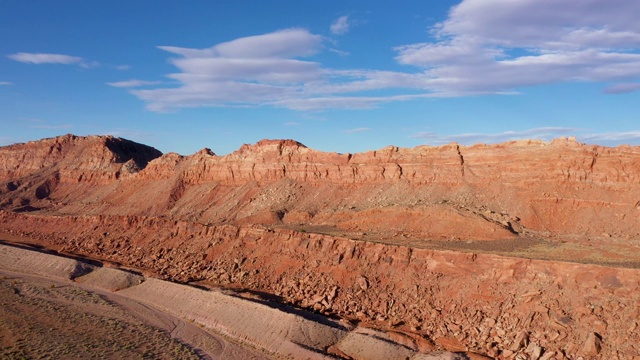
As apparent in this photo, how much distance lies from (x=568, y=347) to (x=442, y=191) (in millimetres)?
22007

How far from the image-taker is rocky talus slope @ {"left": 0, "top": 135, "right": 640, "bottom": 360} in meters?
22.8

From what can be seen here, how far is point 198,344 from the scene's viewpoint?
2566cm

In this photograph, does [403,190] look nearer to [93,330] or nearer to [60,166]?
[93,330]

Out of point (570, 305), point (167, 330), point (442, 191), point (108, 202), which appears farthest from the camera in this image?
point (108, 202)

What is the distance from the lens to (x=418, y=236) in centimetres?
3534

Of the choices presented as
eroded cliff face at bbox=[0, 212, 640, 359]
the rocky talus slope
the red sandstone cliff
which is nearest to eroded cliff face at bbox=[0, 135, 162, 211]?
the red sandstone cliff

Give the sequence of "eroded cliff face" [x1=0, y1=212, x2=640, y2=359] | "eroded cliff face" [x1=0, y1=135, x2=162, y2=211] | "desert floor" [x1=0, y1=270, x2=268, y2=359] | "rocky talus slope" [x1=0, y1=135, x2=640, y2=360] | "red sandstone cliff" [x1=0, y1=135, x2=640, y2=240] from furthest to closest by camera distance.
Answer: "eroded cliff face" [x1=0, y1=135, x2=162, y2=211]
"red sandstone cliff" [x1=0, y1=135, x2=640, y2=240]
"desert floor" [x1=0, y1=270, x2=268, y2=359]
"rocky talus slope" [x1=0, y1=135, x2=640, y2=360]
"eroded cliff face" [x1=0, y1=212, x2=640, y2=359]

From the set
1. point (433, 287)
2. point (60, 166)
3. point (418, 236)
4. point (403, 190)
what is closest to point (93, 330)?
point (433, 287)

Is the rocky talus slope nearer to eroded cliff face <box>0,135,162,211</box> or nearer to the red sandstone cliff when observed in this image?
the red sandstone cliff

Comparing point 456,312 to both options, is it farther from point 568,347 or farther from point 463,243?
point 463,243

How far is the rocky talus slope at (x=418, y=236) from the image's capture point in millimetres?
22844

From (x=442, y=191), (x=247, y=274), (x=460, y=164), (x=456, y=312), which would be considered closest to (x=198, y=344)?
(x=247, y=274)

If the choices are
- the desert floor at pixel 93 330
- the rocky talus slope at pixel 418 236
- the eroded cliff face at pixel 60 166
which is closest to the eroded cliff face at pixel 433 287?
the rocky talus slope at pixel 418 236

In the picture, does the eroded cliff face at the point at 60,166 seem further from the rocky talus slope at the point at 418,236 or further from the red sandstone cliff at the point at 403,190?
the rocky talus slope at the point at 418,236
